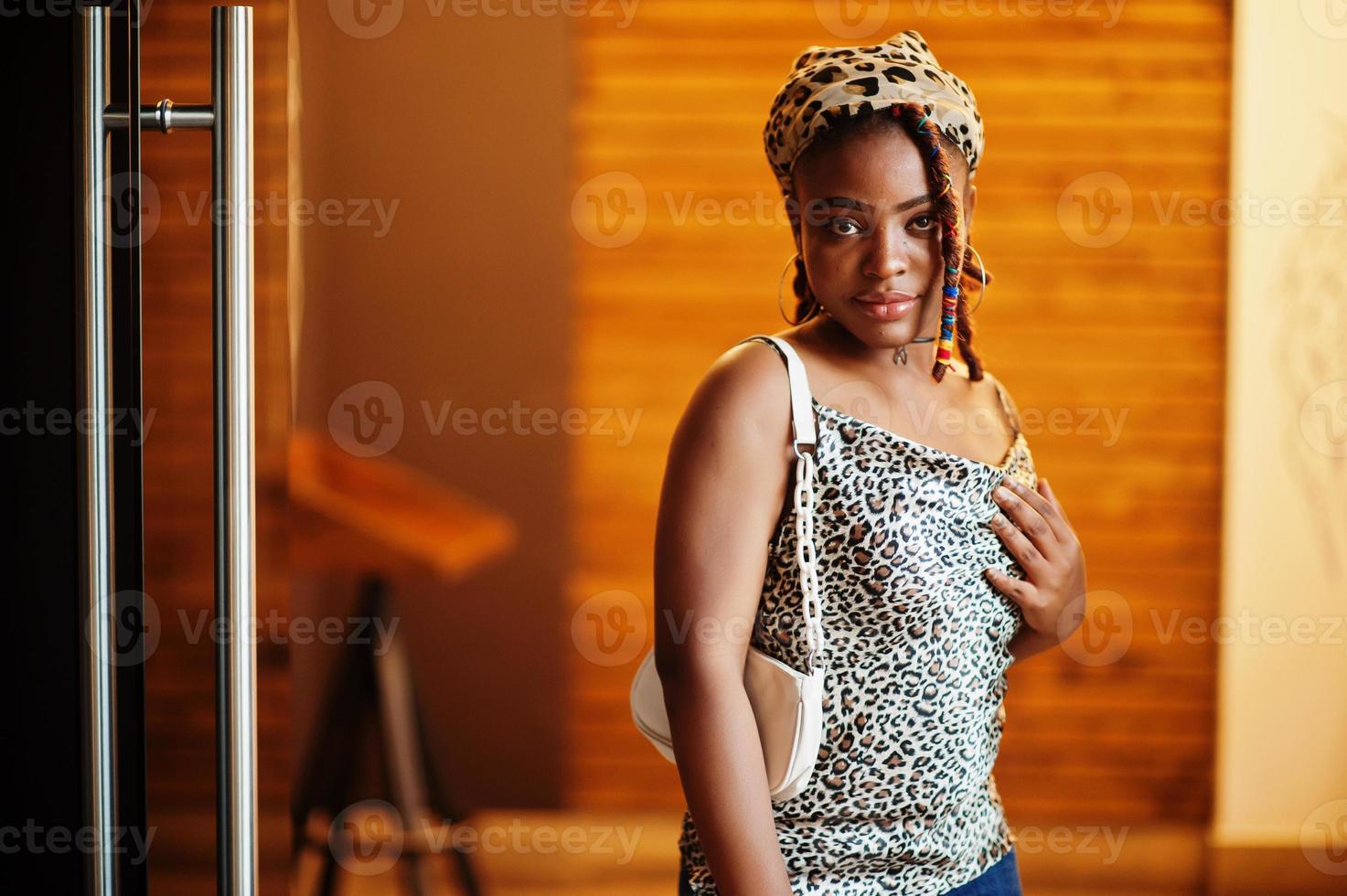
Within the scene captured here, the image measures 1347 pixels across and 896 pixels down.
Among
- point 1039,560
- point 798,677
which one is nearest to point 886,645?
point 798,677

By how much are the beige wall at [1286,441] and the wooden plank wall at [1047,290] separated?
0.15 metres

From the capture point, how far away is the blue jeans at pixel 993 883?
45.6 inches

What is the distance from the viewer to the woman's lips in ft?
3.45

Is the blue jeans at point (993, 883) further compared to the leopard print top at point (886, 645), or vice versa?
the blue jeans at point (993, 883)

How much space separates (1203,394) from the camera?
3.27m
